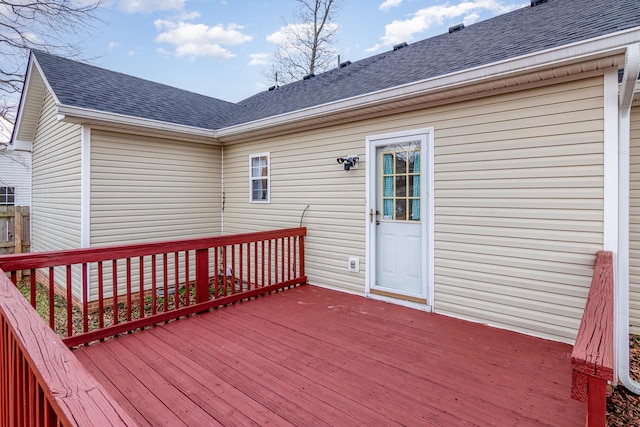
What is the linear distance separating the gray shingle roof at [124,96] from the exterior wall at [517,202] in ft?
12.7

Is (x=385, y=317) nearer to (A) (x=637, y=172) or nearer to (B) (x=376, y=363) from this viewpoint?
(B) (x=376, y=363)

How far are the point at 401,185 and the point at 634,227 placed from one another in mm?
2859

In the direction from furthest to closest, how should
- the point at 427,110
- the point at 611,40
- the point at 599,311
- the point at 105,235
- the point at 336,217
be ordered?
the point at 105,235, the point at 336,217, the point at 427,110, the point at 611,40, the point at 599,311

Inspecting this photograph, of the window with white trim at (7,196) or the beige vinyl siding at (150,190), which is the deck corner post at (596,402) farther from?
the window with white trim at (7,196)

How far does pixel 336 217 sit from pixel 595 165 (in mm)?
3038

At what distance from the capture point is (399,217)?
14.5 ft

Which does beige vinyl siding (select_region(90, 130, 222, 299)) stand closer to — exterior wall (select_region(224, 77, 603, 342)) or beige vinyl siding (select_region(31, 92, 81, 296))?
beige vinyl siding (select_region(31, 92, 81, 296))

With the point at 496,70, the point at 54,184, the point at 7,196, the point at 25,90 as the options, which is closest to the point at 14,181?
the point at 7,196

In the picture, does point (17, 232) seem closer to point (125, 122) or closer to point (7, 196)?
point (125, 122)

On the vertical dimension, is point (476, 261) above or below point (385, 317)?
above

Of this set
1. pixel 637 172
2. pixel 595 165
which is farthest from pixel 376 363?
pixel 637 172

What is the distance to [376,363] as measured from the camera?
9.12ft

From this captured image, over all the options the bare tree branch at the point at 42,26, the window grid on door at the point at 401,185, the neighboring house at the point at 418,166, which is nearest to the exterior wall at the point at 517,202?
the neighboring house at the point at 418,166

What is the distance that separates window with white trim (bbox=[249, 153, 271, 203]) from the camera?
607 centimetres
